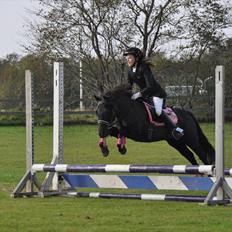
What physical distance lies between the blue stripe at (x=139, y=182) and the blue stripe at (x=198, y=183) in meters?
0.46

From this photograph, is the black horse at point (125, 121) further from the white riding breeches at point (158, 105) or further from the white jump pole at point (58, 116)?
the white jump pole at point (58, 116)

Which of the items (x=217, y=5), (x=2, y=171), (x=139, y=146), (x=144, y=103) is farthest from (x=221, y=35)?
(x=144, y=103)

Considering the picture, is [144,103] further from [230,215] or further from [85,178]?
[230,215]

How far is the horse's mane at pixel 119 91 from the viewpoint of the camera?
10.4 metres

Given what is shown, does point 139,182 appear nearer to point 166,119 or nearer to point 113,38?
point 166,119

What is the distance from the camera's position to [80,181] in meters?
10.5

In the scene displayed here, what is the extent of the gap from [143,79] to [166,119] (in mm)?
766

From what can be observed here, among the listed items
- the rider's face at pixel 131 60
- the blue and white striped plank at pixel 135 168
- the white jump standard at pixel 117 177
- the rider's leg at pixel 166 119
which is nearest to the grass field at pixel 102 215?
Result: the white jump standard at pixel 117 177

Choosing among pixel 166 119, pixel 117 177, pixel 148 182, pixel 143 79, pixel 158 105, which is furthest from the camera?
pixel 166 119

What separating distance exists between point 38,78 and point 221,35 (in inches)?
370

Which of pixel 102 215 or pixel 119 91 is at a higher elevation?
pixel 119 91

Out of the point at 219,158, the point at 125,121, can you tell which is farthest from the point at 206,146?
the point at 219,158

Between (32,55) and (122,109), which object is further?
(32,55)

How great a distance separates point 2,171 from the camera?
50.2 ft
